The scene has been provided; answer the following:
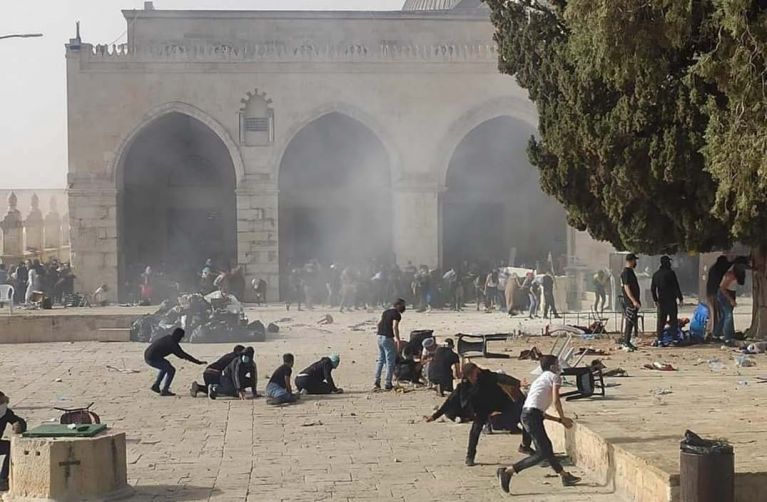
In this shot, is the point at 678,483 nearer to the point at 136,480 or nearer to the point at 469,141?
the point at 136,480

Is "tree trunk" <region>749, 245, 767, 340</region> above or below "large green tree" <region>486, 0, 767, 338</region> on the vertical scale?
below

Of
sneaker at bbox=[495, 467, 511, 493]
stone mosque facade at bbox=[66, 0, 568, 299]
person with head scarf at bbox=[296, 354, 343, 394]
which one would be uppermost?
stone mosque facade at bbox=[66, 0, 568, 299]

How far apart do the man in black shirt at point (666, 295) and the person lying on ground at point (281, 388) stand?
5075mm

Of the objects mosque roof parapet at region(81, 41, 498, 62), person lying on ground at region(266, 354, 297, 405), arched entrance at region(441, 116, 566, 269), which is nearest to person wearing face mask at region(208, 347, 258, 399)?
person lying on ground at region(266, 354, 297, 405)

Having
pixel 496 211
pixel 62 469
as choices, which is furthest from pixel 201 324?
pixel 496 211

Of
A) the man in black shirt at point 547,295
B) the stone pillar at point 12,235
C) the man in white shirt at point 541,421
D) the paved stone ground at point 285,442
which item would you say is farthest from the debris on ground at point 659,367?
the stone pillar at point 12,235

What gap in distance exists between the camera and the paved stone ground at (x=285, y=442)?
6.73 m

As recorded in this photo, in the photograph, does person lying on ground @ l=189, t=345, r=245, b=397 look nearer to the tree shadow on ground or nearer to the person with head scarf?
the person with head scarf

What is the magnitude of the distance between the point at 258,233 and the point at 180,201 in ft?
17.4

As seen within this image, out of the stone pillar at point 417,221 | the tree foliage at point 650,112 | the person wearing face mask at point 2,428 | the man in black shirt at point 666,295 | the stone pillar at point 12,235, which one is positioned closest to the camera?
the person wearing face mask at point 2,428

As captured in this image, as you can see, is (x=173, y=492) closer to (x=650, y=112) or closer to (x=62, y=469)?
(x=62, y=469)

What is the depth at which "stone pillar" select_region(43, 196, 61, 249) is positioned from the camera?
3684 centimetres

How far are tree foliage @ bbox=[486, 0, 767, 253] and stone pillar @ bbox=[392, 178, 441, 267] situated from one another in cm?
1141

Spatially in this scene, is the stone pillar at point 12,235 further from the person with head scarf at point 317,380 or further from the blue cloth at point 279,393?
the blue cloth at point 279,393
